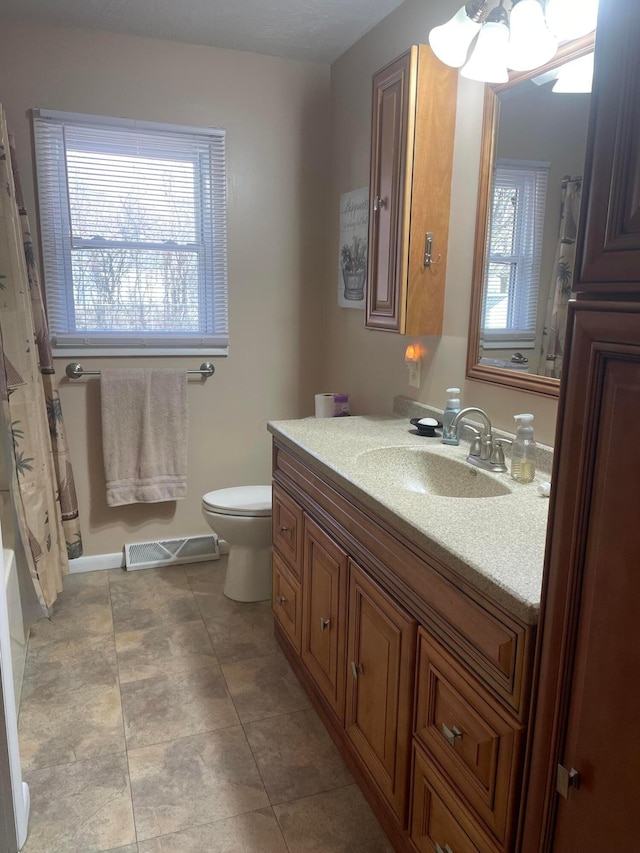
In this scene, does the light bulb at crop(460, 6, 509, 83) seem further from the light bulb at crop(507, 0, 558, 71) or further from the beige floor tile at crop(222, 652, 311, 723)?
the beige floor tile at crop(222, 652, 311, 723)

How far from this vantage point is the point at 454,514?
1344mm

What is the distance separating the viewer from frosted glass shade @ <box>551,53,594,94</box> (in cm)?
154

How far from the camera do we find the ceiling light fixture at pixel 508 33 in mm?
1516

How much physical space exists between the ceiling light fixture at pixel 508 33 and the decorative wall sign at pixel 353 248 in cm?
95

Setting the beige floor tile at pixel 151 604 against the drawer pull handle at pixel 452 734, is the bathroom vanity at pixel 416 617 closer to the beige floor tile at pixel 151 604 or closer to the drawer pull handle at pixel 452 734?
the drawer pull handle at pixel 452 734

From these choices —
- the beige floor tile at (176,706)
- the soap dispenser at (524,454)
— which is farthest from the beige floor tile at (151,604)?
the soap dispenser at (524,454)

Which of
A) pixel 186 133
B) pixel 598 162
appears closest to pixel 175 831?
pixel 598 162

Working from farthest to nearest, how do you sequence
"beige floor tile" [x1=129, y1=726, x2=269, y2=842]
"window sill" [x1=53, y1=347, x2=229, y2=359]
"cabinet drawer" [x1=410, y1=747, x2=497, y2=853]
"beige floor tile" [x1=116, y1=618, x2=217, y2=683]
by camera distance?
"window sill" [x1=53, y1=347, x2=229, y2=359] < "beige floor tile" [x1=116, y1=618, x2=217, y2=683] < "beige floor tile" [x1=129, y1=726, x2=269, y2=842] < "cabinet drawer" [x1=410, y1=747, x2=497, y2=853]

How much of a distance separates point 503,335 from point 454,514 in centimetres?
76

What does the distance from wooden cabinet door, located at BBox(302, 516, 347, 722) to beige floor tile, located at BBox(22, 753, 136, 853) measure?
621 millimetres

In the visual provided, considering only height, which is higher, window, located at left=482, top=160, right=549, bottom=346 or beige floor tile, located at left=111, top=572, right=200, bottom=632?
window, located at left=482, top=160, right=549, bottom=346

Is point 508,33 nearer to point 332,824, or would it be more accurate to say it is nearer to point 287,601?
point 287,601

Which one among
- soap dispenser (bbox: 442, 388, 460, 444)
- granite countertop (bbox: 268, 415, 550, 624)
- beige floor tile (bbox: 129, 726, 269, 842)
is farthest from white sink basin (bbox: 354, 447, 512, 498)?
beige floor tile (bbox: 129, 726, 269, 842)

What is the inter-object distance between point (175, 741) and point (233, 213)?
2.27 m
